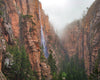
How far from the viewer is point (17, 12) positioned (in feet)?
82.6

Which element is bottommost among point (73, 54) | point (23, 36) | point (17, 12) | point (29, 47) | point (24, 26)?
point (73, 54)

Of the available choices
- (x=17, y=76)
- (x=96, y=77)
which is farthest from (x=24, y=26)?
(x=96, y=77)

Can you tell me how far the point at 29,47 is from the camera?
975 inches

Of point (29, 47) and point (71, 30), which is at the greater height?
point (71, 30)

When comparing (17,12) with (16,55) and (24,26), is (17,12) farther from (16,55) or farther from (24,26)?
(16,55)

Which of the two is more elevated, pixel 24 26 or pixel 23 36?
pixel 24 26

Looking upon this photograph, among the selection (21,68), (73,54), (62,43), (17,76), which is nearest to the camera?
(17,76)

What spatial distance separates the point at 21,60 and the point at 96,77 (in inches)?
588

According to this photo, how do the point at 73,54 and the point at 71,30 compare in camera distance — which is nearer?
the point at 73,54

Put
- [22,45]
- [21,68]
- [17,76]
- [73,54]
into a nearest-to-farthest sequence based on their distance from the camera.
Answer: [17,76] → [21,68] → [22,45] → [73,54]

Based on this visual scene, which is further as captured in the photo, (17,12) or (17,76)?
(17,12)

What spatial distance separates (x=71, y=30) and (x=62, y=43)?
13.9 m

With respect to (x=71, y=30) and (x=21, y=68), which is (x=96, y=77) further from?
(x=71, y=30)

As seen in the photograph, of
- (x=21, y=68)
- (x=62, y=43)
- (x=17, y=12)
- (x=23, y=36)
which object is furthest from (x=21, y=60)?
(x=62, y=43)
